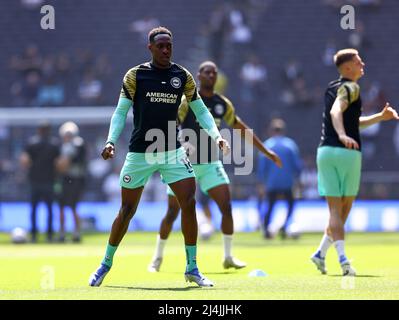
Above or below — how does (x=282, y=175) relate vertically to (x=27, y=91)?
below

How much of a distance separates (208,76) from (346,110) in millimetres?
2589

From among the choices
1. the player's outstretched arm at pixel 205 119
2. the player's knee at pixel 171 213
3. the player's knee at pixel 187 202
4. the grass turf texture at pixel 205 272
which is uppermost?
the player's outstretched arm at pixel 205 119

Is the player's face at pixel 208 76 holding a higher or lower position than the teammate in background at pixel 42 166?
higher

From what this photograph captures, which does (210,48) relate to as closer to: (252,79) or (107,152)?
(252,79)

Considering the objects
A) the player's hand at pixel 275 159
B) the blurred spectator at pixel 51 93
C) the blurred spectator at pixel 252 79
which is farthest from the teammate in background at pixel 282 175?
the blurred spectator at pixel 51 93

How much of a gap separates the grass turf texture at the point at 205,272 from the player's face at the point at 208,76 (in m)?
2.49

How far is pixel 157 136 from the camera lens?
430 inches

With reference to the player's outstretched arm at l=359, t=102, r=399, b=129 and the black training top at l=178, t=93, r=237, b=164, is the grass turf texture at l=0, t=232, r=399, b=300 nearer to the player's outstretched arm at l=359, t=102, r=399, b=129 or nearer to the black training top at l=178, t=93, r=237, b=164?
the black training top at l=178, t=93, r=237, b=164

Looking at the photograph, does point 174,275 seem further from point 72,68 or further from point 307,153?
point 72,68

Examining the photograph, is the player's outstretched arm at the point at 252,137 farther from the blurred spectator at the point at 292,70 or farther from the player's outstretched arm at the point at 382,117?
the blurred spectator at the point at 292,70

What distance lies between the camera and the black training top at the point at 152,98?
433 inches

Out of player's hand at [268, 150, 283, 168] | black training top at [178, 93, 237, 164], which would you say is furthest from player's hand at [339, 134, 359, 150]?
black training top at [178, 93, 237, 164]

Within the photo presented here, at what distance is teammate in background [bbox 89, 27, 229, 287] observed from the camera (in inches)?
433

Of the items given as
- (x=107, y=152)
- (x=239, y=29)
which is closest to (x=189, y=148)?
(x=107, y=152)
